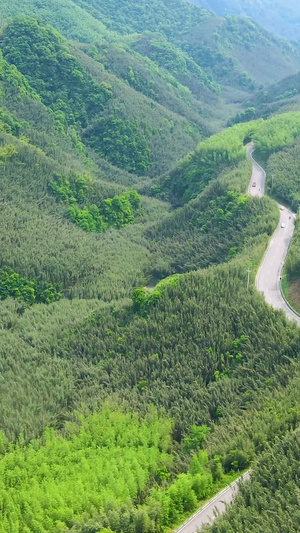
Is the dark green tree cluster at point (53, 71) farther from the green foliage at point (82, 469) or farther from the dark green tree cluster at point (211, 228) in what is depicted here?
the green foliage at point (82, 469)

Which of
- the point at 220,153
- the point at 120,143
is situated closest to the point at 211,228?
the point at 220,153

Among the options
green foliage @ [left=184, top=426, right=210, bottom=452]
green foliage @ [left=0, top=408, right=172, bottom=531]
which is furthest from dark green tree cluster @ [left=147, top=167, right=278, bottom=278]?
green foliage @ [left=0, top=408, right=172, bottom=531]

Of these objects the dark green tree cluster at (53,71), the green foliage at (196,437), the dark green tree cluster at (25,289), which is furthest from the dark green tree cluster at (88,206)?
the green foliage at (196,437)

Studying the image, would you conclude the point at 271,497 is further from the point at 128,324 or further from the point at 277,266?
the point at 277,266

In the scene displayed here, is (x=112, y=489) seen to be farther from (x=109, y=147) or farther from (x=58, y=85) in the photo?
(x=58, y=85)

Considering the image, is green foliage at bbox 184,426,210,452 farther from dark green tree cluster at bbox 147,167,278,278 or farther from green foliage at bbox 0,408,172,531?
dark green tree cluster at bbox 147,167,278,278

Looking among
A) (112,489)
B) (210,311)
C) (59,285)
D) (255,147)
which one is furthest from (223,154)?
(112,489)
